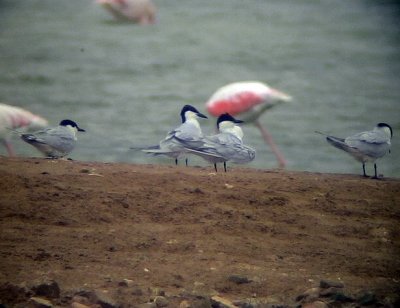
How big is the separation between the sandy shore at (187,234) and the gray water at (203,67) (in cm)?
292

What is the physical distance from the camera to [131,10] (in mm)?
11703

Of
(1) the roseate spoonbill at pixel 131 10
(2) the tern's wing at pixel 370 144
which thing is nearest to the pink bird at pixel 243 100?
(2) the tern's wing at pixel 370 144

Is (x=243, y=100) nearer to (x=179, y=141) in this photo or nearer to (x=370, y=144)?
(x=370, y=144)

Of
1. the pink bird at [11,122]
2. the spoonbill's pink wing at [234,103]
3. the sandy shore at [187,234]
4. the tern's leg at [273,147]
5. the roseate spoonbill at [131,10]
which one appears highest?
the roseate spoonbill at [131,10]

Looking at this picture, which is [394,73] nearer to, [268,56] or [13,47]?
[268,56]

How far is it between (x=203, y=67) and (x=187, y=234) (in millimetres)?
6873

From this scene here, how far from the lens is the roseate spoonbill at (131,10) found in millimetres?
11375

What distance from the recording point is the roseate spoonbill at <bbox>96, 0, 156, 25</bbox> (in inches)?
448

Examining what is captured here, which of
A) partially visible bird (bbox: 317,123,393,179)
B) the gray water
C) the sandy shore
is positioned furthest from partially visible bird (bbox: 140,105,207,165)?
the gray water

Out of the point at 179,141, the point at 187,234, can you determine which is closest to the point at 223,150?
the point at 179,141

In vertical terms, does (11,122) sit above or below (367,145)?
above

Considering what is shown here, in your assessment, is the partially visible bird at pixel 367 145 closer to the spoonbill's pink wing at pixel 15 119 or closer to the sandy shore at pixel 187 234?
the sandy shore at pixel 187 234

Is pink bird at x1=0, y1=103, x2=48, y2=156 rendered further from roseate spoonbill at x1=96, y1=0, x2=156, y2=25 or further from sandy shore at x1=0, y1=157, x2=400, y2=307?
roseate spoonbill at x1=96, y1=0, x2=156, y2=25

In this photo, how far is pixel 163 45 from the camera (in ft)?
42.9
